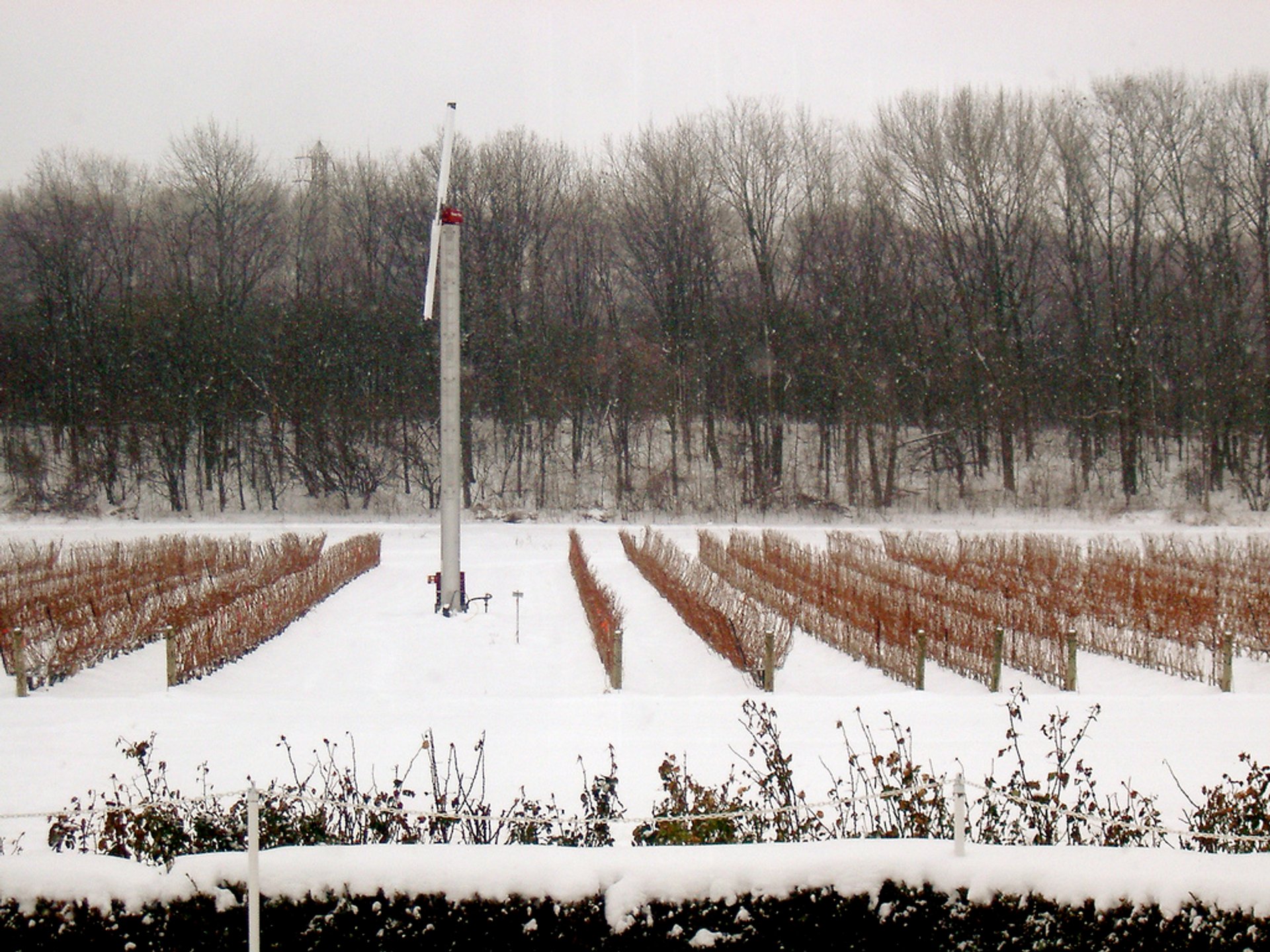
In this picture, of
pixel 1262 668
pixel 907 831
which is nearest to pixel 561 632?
pixel 1262 668

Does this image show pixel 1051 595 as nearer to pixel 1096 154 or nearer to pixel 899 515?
pixel 899 515

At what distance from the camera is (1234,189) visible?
37.4 metres

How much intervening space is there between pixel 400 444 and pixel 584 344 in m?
7.74

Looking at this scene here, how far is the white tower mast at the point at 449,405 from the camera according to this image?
51.5ft

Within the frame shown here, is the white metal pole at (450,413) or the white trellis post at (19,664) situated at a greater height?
the white metal pole at (450,413)

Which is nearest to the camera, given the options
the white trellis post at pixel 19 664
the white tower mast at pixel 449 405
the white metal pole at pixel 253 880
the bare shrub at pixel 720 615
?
the white metal pole at pixel 253 880

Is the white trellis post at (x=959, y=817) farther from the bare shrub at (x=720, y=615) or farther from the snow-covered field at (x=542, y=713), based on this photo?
the bare shrub at (x=720, y=615)

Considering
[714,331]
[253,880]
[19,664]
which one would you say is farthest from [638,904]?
[714,331]

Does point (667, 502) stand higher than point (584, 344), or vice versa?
point (584, 344)

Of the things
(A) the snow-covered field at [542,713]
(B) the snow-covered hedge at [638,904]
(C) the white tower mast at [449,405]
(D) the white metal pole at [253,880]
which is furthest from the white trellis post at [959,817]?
(C) the white tower mast at [449,405]

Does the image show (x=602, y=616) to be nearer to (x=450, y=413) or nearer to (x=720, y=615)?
(x=720, y=615)

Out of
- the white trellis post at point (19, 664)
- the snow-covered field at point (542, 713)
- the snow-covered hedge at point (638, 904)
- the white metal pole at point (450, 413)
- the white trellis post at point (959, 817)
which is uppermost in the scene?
the white metal pole at point (450, 413)

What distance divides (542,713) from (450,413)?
7.88 m

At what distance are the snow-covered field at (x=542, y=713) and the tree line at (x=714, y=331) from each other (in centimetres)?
2288
